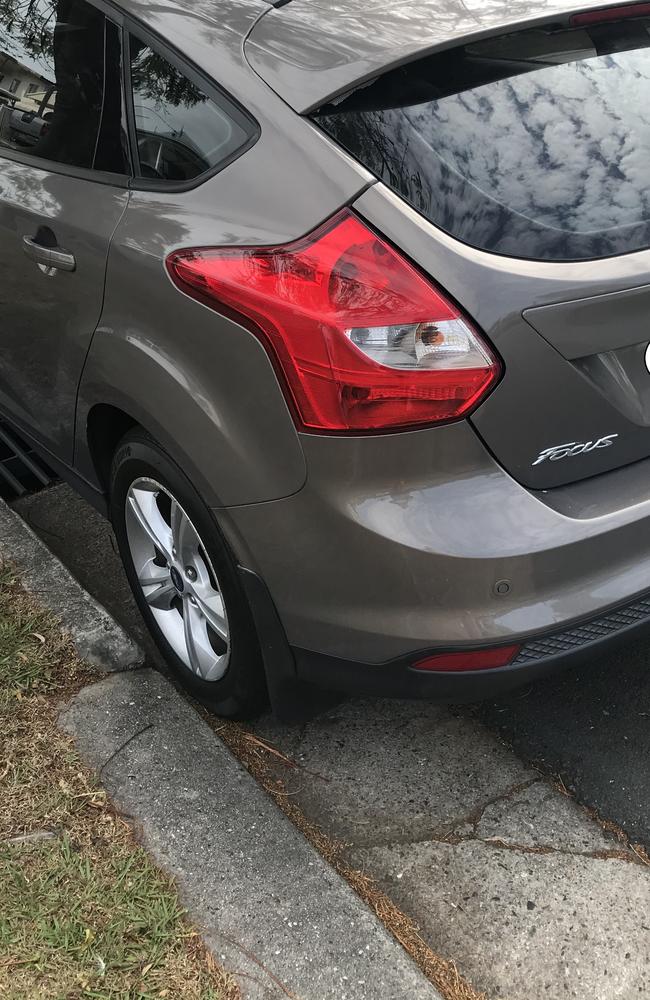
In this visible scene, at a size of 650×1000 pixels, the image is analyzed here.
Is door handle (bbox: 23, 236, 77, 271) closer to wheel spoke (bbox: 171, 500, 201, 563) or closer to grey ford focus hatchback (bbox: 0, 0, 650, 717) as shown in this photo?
grey ford focus hatchback (bbox: 0, 0, 650, 717)

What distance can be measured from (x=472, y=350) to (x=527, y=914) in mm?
1190

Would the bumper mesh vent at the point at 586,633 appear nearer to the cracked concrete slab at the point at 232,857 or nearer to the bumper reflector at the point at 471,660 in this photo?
the bumper reflector at the point at 471,660

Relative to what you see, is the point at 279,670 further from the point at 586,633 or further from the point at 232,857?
the point at 586,633

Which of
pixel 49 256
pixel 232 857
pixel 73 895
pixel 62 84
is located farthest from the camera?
pixel 62 84

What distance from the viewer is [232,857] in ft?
6.93

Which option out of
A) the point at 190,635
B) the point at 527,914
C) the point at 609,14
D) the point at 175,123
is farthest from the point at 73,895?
the point at 609,14

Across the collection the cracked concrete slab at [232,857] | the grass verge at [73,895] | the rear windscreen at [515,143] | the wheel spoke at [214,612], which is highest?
the rear windscreen at [515,143]

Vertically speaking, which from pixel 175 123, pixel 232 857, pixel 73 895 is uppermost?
pixel 175 123

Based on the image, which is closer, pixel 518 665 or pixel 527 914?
pixel 518 665

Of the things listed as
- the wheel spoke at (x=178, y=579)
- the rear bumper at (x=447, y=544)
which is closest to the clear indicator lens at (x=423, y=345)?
the rear bumper at (x=447, y=544)

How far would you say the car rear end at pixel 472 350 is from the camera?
170 centimetres

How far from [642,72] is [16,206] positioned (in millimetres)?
1527

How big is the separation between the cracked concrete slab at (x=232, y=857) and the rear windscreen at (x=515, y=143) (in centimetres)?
133

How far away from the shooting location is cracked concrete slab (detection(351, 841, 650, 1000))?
1920 mm
